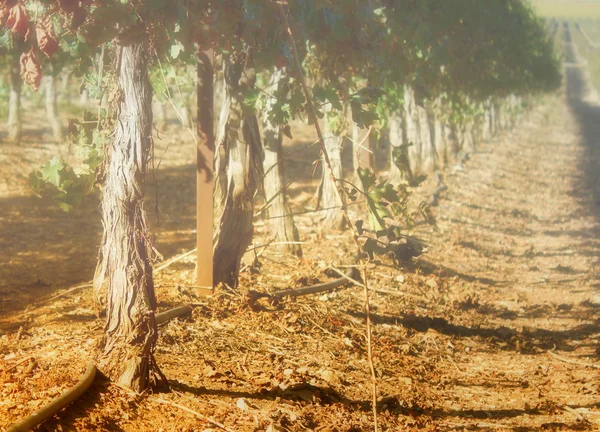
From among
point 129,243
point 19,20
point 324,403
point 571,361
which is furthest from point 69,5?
point 571,361

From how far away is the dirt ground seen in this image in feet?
14.9

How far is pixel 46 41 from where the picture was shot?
420cm

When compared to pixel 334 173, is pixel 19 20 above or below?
above

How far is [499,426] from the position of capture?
16.3ft

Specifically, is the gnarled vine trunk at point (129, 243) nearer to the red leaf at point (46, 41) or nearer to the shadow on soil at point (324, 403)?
the shadow on soil at point (324, 403)

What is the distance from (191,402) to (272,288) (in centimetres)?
309

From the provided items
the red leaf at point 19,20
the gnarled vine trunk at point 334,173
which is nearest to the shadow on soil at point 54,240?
the red leaf at point 19,20

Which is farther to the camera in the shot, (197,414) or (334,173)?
(334,173)

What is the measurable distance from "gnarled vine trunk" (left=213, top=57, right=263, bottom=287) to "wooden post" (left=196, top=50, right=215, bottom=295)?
0.30m

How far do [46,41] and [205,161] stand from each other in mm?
2254

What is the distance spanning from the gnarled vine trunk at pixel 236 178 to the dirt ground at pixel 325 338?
1.24 feet

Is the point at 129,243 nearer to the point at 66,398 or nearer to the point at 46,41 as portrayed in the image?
the point at 66,398

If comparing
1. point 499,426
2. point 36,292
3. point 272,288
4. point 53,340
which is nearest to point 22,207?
point 36,292

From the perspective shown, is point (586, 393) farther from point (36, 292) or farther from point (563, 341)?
point (36, 292)
